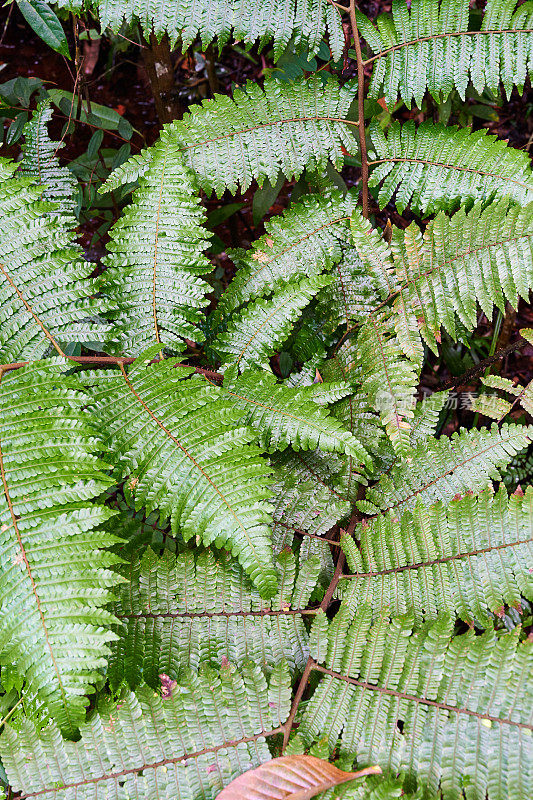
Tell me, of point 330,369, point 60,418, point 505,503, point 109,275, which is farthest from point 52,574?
point 505,503

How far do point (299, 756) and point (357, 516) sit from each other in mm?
780

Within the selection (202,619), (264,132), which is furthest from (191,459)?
(264,132)

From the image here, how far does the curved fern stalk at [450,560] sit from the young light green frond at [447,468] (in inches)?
5.3

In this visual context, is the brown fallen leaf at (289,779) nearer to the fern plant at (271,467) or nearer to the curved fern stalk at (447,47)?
the fern plant at (271,467)

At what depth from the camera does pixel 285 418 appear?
→ 1562 millimetres

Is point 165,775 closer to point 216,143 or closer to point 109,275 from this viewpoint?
point 109,275

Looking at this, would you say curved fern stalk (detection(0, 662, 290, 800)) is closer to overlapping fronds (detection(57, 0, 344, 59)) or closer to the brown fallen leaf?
the brown fallen leaf

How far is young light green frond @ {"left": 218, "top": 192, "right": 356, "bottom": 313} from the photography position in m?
1.92

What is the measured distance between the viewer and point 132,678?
5.16ft

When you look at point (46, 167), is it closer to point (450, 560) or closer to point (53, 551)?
point (53, 551)

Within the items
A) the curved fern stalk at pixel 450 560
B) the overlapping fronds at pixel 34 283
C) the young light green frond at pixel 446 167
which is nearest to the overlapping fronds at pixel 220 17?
the young light green frond at pixel 446 167

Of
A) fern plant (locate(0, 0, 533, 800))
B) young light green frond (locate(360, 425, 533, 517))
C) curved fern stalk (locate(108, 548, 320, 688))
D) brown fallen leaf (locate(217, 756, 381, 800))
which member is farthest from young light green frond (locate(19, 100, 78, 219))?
brown fallen leaf (locate(217, 756, 381, 800))

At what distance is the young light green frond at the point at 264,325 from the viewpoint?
1751mm

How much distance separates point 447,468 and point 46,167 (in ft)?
5.59
